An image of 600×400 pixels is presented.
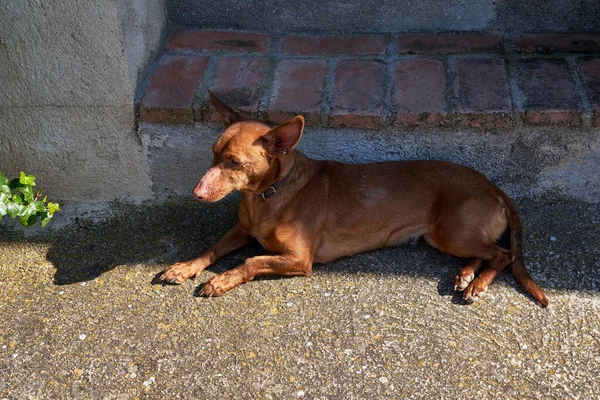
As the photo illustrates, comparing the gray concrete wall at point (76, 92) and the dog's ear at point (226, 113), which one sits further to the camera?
the gray concrete wall at point (76, 92)

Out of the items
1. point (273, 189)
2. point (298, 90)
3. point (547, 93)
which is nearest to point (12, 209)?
point (273, 189)

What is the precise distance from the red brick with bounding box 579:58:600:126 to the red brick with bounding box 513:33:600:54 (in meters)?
0.11

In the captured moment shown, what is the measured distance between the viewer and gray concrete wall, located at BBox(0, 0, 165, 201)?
3301 mm

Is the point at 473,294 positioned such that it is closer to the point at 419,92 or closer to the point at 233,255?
the point at 419,92


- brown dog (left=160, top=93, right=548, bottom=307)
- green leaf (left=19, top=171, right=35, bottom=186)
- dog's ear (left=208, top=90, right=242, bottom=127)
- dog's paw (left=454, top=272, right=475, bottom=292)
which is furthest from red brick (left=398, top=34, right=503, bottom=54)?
green leaf (left=19, top=171, right=35, bottom=186)

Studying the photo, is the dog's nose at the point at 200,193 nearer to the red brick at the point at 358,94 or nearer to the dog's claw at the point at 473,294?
the red brick at the point at 358,94

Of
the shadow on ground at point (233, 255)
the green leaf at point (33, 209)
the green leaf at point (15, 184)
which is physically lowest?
the shadow on ground at point (233, 255)

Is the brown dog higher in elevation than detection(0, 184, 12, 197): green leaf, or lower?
lower

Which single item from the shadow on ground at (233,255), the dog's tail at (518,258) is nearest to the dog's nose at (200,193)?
the shadow on ground at (233,255)

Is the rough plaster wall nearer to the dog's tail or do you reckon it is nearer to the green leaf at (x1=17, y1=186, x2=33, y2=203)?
the green leaf at (x1=17, y1=186, x2=33, y2=203)

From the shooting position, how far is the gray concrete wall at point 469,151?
350cm

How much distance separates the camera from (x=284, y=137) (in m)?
2.96

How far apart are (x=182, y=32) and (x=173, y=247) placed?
1.25 meters

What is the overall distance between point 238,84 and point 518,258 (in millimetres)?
1605
